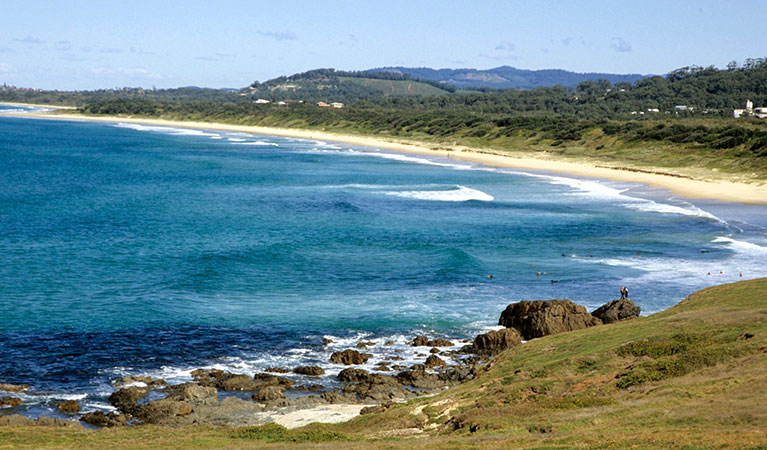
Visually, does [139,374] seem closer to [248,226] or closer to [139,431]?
[139,431]

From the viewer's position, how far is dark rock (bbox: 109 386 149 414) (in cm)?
1936

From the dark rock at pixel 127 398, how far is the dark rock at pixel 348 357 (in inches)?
232

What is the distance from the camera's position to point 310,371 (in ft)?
74.0

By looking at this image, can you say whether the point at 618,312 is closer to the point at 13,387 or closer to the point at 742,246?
the point at 742,246

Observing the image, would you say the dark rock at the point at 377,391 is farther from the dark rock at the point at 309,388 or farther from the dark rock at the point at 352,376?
the dark rock at the point at 309,388

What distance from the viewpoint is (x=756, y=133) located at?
7525 cm

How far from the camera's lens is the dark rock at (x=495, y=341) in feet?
81.3

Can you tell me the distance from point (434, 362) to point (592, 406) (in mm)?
8407

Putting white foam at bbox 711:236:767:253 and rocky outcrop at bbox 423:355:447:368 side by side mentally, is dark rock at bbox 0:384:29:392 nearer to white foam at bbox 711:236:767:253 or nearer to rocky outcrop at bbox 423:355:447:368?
rocky outcrop at bbox 423:355:447:368

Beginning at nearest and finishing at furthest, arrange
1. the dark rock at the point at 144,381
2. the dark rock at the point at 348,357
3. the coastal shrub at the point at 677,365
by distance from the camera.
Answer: the coastal shrub at the point at 677,365 → the dark rock at the point at 144,381 → the dark rock at the point at 348,357

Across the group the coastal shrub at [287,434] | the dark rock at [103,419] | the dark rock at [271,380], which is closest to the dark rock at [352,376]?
the dark rock at [271,380]

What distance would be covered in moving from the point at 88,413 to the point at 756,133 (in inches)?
2897

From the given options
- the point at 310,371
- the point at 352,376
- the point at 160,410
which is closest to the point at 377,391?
the point at 352,376

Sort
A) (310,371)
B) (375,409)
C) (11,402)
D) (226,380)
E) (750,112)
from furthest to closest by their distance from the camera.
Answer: (750,112) < (310,371) < (226,380) < (11,402) < (375,409)
